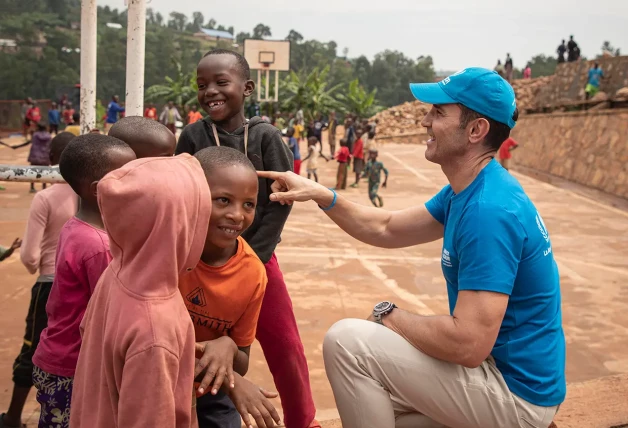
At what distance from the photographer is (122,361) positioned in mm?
1642

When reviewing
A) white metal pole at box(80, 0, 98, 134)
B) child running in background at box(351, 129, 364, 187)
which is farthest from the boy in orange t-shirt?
child running in background at box(351, 129, 364, 187)

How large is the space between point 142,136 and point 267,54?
3229 centimetres

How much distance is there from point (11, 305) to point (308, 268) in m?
3.46

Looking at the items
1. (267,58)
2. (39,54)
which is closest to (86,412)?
(267,58)

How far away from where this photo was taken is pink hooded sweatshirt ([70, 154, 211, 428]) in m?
1.58

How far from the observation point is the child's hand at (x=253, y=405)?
2.02 meters

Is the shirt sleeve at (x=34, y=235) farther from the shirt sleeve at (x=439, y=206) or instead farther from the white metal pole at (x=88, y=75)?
the white metal pole at (x=88, y=75)

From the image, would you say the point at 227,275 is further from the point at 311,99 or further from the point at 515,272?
the point at 311,99

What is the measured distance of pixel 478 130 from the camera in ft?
8.18

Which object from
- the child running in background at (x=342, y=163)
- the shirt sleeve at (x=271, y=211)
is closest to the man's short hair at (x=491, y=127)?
the shirt sleeve at (x=271, y=211)

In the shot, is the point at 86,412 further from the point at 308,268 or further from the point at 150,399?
the point at 308,268

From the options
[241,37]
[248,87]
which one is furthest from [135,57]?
[241,37]

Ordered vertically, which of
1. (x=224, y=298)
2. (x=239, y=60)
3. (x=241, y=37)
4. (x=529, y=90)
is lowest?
(x=224, y=298)

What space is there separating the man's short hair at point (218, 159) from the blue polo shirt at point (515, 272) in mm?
818
